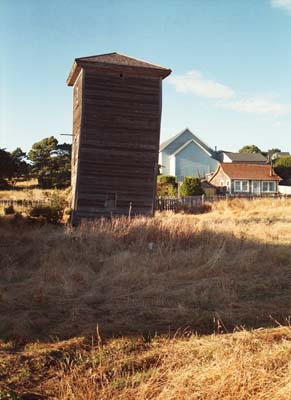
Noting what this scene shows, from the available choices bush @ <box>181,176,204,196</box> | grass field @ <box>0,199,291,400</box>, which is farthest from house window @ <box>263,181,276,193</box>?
grass field @ <box>0,199,291,400</box>

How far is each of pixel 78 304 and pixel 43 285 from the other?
1171 mm

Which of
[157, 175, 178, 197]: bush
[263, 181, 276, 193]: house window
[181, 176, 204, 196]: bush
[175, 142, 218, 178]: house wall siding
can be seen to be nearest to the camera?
[181, 176, 204, 196]: bush

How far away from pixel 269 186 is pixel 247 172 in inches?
118

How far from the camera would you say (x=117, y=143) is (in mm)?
16328

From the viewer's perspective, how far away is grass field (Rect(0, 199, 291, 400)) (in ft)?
11.4

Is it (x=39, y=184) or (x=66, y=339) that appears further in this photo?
(x=39, y=184)

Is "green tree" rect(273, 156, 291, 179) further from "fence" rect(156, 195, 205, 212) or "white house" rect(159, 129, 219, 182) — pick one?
"fence" rect(156, 195, 205, 212)

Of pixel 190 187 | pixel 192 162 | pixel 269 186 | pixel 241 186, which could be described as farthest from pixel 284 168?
pixel 190 187

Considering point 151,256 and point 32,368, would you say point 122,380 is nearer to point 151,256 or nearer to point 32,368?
point 32,368

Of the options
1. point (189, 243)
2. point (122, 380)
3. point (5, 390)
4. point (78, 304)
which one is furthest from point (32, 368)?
point (189, 243)

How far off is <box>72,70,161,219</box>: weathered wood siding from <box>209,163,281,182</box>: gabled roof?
28.1 metres

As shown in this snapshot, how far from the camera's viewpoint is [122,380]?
3.59 metres

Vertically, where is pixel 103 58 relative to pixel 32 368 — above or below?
above

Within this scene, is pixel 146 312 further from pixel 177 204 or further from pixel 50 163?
pixel 50 163
